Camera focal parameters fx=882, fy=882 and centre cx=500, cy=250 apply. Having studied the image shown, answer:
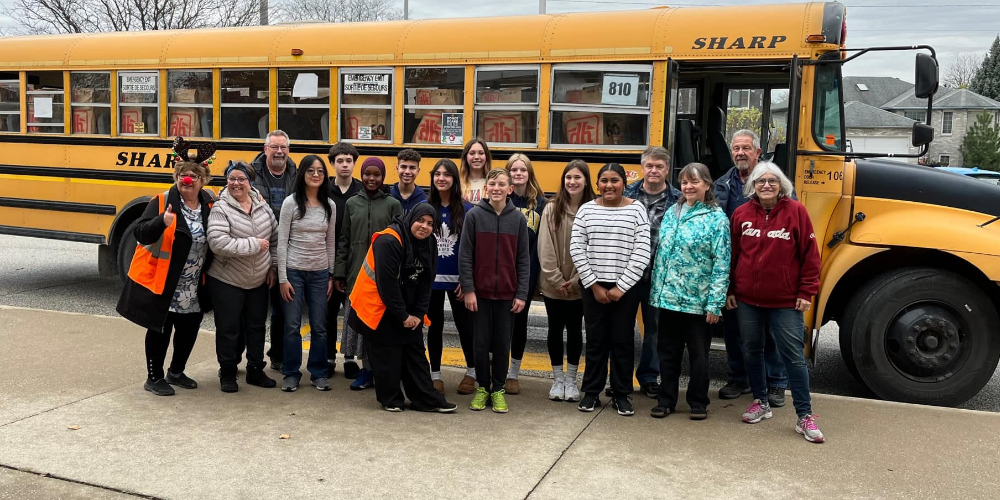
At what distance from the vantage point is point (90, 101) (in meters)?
8.42

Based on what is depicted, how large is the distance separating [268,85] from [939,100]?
216 ft

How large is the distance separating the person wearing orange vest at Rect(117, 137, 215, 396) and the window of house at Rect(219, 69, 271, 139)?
102 inches

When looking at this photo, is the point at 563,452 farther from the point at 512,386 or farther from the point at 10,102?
the point at 10,102

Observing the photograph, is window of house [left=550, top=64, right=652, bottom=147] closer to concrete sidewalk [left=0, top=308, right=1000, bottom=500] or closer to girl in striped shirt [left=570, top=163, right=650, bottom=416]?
girl in striped shirt [left=570, top=163, right=650, bottom=416]

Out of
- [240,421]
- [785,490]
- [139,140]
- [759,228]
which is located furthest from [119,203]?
[785,490]

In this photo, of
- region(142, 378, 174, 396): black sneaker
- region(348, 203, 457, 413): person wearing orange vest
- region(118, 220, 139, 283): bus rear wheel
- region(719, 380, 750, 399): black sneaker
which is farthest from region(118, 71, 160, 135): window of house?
region(719, 380, 750, 399): black sneaker

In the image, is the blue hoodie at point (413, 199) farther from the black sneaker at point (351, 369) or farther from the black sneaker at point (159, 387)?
the black sneaker at point (159, 387)

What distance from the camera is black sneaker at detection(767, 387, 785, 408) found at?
522cm

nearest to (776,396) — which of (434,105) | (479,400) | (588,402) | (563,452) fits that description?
(588,402)

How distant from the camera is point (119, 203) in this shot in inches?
325

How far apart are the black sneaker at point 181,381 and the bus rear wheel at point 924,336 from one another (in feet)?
13.5

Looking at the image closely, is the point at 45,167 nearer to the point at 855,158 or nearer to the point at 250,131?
the point at 250,131

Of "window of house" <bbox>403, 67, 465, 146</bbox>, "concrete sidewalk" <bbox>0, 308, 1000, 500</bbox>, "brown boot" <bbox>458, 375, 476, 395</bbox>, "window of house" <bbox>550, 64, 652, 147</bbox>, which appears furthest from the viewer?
"window of house" <bbox>403, 67, 465, 146</bbox>

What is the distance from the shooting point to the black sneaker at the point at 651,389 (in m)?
5.51
